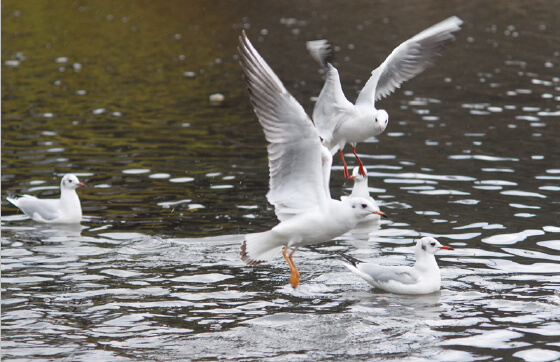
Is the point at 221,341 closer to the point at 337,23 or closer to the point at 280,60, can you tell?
the point at 280,60

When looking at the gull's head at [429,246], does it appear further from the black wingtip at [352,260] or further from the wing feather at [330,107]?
the wing feather at [330,107]

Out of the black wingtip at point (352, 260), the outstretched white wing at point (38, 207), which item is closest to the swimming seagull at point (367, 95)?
the black wingtip at point (352, 260)

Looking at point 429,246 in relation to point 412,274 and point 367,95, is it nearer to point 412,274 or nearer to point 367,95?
point 412,274

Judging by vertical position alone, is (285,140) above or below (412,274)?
above

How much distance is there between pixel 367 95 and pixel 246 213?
9.23ft

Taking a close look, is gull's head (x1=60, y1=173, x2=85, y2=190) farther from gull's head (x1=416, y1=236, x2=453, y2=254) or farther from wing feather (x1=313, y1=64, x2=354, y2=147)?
gull's head (x1=416, y1=236, x2=453, y2=254)

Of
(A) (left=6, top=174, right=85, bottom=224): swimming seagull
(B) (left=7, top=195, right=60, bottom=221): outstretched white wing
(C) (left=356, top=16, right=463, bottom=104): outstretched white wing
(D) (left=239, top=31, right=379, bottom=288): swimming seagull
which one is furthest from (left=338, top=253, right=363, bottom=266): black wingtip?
(B) (left=7, top=195, right=60, bottom=221): outstretched white wing

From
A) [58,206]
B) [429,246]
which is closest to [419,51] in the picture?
[429,246]

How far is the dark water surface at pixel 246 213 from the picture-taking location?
857 cm

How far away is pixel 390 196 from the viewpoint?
1448 centimetres

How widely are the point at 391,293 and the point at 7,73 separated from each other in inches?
866

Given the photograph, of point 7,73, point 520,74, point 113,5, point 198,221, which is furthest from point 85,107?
point 113,5

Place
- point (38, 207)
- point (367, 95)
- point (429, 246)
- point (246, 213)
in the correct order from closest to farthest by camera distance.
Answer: point (429, 246), point (367, 95), point (38, 207), point (246, 213)

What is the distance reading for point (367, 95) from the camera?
12.5 m
